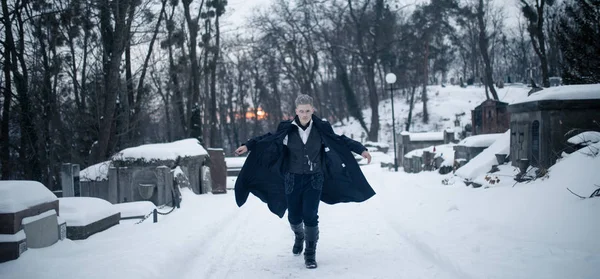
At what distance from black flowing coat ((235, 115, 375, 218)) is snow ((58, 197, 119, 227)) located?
7.23ft

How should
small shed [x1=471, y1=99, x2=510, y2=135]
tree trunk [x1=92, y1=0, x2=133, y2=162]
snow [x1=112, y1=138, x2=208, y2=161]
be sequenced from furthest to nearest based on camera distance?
small shed [x1=471, y1=99, x2=510, y2=135]
tree trunk [x1=92, y1=0, x2=133, y2=162]
snow [x1=112, y1=138, x2=208, y2=161]

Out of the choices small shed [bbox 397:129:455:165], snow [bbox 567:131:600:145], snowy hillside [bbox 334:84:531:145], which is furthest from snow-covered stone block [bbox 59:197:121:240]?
snowy hillside [bbox 334:84:531:145]

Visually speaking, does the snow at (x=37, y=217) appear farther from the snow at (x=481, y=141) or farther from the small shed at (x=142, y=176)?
the snow at (x=481, y=141)

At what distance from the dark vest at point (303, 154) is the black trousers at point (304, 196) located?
0.08m

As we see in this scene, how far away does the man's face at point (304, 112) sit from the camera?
489cm

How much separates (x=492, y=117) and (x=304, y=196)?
17.0 meters

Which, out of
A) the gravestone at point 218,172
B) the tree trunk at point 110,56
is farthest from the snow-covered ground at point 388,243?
the tree trunk at point 110,56

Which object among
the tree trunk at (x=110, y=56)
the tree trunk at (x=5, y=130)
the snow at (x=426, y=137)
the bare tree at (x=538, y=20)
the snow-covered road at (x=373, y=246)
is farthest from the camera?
the bare tree at (x=538, y=20)

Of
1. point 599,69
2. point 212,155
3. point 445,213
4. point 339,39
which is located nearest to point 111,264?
point 445,213

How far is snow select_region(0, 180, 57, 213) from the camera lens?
4.41 meters

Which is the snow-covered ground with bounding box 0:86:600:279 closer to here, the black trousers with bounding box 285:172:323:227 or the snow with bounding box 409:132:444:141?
the black trousers with bounding box 285:172:323:227

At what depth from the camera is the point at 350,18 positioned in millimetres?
31688

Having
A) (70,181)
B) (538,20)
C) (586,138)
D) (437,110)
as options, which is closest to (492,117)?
(538,20)

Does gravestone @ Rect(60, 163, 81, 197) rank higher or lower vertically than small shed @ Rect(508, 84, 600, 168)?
lower
